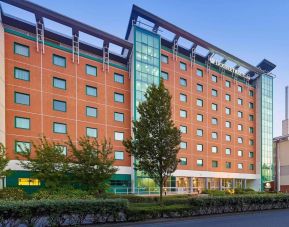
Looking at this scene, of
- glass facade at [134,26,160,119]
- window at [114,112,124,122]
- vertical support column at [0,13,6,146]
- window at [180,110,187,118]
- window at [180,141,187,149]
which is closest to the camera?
vertical support column at [0,13,6,146]

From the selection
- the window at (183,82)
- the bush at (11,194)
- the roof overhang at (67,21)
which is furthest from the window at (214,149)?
the bush at (11,194)

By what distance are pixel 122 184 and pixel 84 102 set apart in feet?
40.2

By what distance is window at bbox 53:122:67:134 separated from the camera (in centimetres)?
3591

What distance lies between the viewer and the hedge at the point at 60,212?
12.3 metres

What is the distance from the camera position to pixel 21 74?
33.8 m

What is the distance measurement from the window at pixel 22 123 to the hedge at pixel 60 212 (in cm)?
2121

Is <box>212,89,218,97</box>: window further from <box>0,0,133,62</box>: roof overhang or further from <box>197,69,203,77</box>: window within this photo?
<box>0,0,133,62</box>: roof overhang

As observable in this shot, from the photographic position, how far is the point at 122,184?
4025cm

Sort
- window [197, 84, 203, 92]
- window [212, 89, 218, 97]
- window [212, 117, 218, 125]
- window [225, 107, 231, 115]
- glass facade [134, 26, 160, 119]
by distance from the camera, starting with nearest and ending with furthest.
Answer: glass facade [134, 26, 160, 119], window [197, 84, 203, 92], window [212, 117, 218, 125], window [212, 89, 218, 97], window [225, 107, 231, 115]

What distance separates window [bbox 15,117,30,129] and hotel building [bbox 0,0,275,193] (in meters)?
0.11

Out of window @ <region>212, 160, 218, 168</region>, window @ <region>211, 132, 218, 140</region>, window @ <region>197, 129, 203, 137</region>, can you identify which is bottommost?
window @ <region>212, 160, 218, 168</region>

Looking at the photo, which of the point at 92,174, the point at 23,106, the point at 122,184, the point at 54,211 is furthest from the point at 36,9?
the point at 54,211

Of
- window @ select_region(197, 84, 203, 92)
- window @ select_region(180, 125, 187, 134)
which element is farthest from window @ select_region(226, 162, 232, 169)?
window @ select_region(197, 84, 203, 92)

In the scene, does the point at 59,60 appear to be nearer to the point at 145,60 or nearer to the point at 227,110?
the point at 145,60
